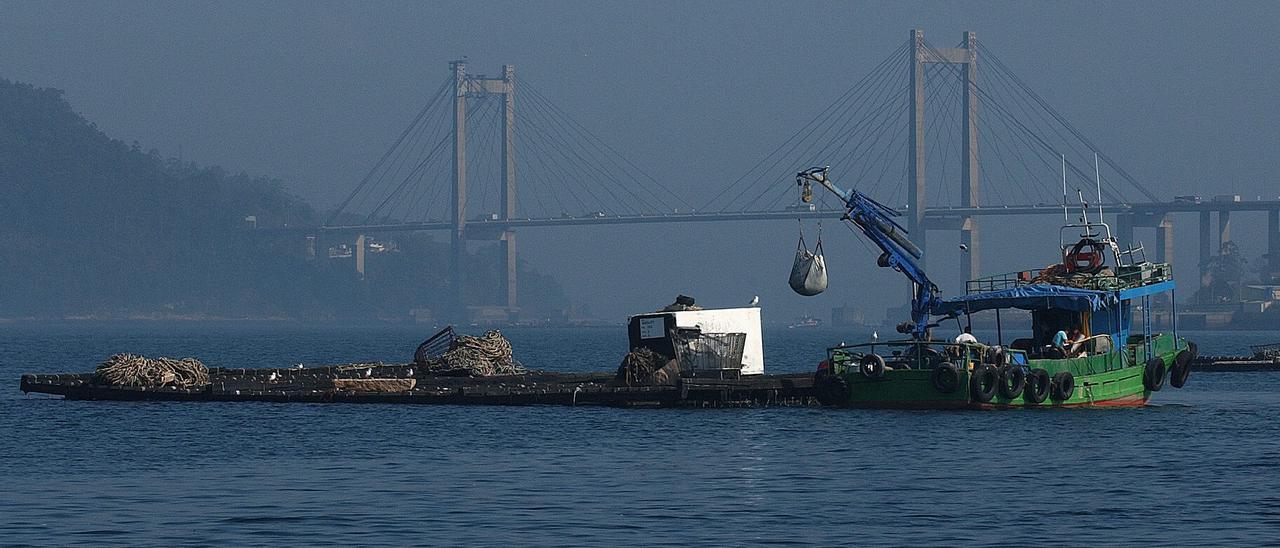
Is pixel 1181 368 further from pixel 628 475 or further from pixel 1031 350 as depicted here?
pixel 628 475

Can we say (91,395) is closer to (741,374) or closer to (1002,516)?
(741,374)

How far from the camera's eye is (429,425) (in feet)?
154

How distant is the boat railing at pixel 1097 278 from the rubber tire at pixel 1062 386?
2.83 meters

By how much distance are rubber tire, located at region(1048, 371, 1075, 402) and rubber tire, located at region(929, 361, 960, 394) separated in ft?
9.11

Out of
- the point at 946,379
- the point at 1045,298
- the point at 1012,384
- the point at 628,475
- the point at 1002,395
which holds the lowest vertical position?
the point at 628,475

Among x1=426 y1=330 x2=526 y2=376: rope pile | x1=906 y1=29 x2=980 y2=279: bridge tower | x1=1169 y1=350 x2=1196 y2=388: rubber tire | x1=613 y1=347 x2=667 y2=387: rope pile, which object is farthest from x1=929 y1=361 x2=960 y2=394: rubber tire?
x1=906 y1=29 x2=980 y2=279: bridge tower

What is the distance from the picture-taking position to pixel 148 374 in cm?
5466

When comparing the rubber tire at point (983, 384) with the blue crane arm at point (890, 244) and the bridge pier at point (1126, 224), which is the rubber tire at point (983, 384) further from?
the bridge pier at point (1126, 224)

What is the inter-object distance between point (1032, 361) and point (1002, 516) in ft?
63.2

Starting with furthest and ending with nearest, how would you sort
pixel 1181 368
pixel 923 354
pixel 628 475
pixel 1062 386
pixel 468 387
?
1. pixel 468 387
2. pixel 1181 368
3. pixel 923 354
4. pixel 1062 386
5. pixel 628 475

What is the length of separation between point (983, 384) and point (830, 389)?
418 cm

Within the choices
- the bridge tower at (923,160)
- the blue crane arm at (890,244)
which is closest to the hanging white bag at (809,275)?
the blue crane arm at (890,244)

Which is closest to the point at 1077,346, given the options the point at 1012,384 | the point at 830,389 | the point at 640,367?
the point at 1012,384

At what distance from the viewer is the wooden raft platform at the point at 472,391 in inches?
1999
